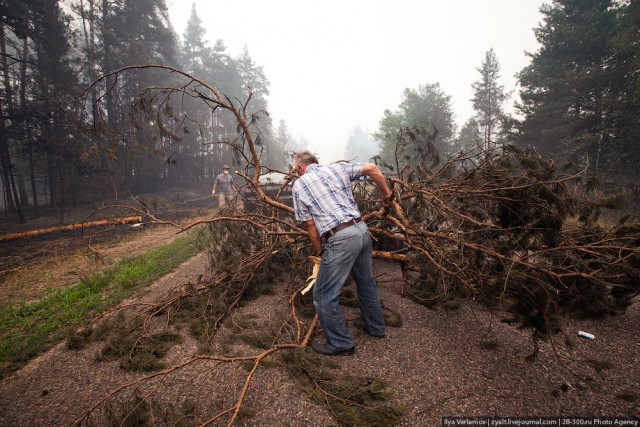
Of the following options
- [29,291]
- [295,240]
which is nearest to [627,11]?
[295,240]

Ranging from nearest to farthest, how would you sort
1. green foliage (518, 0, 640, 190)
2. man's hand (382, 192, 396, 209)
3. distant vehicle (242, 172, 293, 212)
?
man's hand (382, 192, 396, 209) → distant vehicle (242, 172, 293, 212) → green foliage (518, 0, 640, 190)

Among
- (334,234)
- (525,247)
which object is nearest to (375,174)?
(334,234)

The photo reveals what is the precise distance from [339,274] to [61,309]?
435 centimetres

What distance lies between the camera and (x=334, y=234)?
7.84ft

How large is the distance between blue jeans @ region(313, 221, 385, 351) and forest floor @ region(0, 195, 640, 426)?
0.27m

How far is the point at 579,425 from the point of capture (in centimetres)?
182

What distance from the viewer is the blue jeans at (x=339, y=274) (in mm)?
2355

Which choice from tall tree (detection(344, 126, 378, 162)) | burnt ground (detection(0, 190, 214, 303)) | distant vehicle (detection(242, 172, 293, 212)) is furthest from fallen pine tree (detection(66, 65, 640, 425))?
tall tree (detection(344, 126, 378, 162))

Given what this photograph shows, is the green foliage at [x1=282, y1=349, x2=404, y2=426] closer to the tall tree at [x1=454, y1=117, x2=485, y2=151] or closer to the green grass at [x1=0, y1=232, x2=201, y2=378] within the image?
the green grass at [x1=0, y1=232, x2=201, y2=378]

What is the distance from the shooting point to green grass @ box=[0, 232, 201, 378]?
9.78ft

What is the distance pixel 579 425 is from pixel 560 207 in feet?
6.48

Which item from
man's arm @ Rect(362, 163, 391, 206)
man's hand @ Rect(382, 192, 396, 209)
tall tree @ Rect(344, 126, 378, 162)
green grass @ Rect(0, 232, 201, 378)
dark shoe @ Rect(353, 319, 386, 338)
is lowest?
green grass @ Rect(0, 232, 201, 378)

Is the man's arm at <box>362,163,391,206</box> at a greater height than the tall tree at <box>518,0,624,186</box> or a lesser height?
lesser

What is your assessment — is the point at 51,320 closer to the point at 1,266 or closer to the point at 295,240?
the point at 295,240
